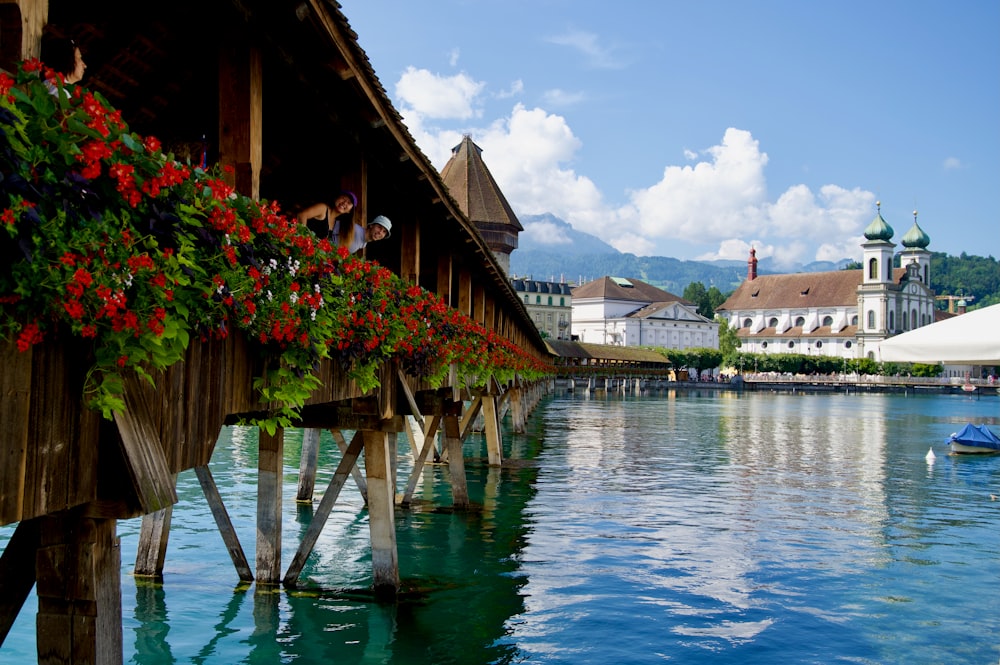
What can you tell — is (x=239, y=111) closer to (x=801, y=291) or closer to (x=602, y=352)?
(x=602, y=352)

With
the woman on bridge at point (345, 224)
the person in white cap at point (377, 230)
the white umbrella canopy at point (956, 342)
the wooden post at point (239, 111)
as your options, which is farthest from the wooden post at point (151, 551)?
the white umbrella canopy at point (956, 342)

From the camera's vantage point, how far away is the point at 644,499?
20.8 meters

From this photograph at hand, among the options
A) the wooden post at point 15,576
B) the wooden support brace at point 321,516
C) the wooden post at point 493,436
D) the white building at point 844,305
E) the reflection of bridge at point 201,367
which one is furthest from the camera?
the white building at point 844,305

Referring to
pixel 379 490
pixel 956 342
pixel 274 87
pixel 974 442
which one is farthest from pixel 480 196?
pixel 274 87

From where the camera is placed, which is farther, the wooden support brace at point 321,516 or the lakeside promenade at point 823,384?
the lakeside promenade at point 823,384

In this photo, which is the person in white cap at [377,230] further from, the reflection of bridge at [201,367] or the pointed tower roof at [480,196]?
the pointed tower roof at [480,196]

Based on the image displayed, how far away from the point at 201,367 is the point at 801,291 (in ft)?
500

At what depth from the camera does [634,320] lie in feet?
438

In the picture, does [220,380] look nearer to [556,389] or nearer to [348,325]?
[348,325]

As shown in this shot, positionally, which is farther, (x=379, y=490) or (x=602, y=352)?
(x=602, y=352)

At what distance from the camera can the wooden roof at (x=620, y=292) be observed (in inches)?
→ 5468

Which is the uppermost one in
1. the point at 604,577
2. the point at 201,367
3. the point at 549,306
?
the point at 549,306

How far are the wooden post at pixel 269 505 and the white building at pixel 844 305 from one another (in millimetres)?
127969

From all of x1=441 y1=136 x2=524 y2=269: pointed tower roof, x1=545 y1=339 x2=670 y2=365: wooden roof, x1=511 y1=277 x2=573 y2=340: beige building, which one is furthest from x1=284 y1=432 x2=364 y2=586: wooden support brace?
x1=511 y1=277 x2=573 y2=340: beige building
